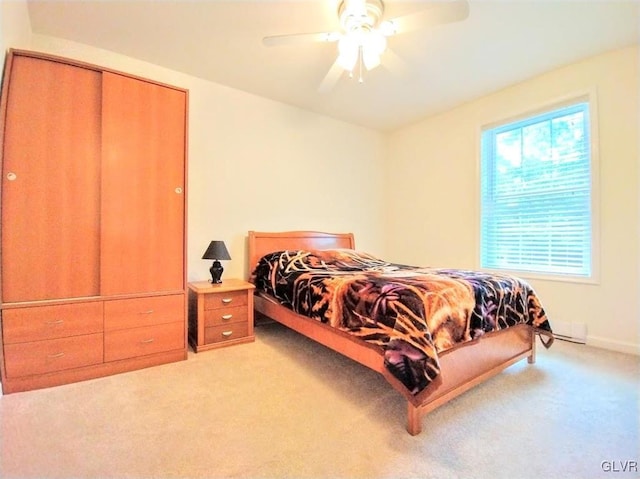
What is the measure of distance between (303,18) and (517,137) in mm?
2602

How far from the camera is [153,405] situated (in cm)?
168

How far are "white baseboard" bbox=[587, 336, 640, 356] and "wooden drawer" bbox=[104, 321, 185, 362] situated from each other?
11.6 feet

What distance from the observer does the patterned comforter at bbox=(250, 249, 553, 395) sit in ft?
4.86

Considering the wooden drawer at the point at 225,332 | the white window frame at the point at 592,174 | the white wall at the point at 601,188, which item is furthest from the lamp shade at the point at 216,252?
the white window frame at the point at 592,174

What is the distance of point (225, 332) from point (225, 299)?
0.29m

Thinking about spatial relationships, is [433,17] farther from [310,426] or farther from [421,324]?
[310,426]

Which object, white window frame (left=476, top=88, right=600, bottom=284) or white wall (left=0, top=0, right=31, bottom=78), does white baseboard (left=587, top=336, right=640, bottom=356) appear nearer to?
white window frame (left=476, top=88, right=600, bottom=284)

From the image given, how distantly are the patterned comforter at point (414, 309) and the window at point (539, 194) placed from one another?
108 cm

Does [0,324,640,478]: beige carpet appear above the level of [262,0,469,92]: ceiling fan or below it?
below

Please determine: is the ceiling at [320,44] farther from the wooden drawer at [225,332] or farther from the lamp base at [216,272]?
the wooden drawer at [225,332]

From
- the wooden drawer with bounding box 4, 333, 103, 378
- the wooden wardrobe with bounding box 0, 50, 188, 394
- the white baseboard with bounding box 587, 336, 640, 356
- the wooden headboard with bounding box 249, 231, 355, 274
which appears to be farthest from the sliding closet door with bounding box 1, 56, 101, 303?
the white baseboard with bounding box 587, 336, 640, 356

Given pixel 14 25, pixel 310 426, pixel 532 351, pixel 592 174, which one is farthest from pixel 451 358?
pixel 14 25

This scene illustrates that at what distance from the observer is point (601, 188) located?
2646mm

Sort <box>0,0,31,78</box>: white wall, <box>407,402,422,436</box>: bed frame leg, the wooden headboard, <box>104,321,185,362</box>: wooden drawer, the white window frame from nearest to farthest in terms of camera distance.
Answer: <box>407,402,422,436</box>: bed frame leg, <box>0,0,31,78</box>: white wall, <box>104,321,185,362</box>: wooden drawer, the white window frame, the wooden headboard
